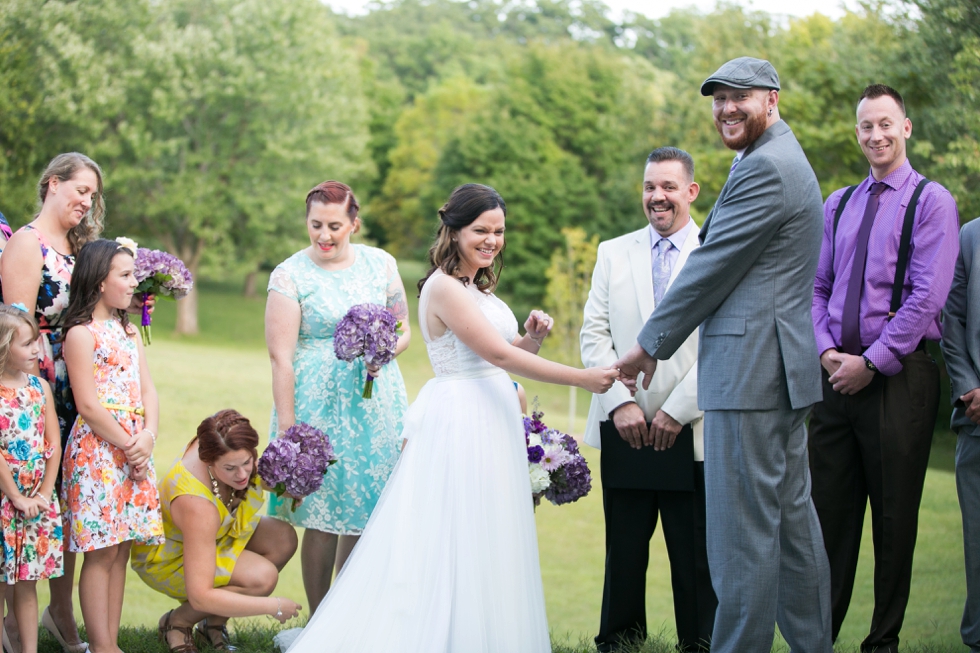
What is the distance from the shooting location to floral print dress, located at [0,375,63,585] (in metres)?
4.26

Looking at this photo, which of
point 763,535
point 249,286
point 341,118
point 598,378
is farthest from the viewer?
point 249,286

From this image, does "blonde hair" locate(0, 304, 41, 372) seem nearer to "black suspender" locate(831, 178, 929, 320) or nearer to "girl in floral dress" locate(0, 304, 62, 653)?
"girl in floral dress" locate(0, 304, 62, 653)

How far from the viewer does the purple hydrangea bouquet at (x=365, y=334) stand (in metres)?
4.64

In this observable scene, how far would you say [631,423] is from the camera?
4.80 meters

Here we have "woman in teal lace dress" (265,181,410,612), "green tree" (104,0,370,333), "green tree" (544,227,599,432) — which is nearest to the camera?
"woman in teal lace dress" (265,181,410,612)

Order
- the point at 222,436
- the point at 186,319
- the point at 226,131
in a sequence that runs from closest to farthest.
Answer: the point at 222,436
the point at 186,319
the point at 226,131

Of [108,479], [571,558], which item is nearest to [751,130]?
[108,479]

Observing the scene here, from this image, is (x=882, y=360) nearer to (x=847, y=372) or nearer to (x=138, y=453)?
(x=847, y=372)

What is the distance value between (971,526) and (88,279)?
459 cm

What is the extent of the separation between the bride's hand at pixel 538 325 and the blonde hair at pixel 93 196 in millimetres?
2329

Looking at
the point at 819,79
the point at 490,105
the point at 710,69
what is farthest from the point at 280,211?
the point at 819,79

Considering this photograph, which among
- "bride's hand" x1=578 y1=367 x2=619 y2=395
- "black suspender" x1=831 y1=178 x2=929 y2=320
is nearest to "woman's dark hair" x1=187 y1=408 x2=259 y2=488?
"bride's hand" x1=578 y1=367 x2=619 y2=395

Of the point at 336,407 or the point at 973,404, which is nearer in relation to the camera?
the point at 973,404

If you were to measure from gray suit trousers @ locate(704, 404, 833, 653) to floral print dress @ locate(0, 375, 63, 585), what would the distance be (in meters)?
3.08
